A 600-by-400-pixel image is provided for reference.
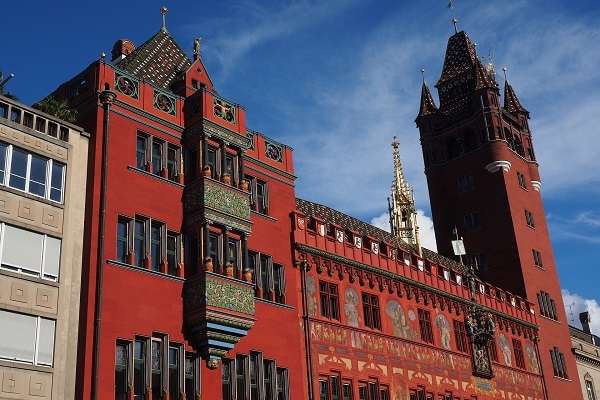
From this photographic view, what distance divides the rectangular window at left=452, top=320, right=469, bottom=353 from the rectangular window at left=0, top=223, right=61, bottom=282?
23944mm

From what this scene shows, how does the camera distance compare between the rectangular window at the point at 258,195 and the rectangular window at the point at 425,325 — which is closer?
the rectangular window at the point at 258,195

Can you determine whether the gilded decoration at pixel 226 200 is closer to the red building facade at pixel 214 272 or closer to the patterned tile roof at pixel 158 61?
the red building facade at pixel 214 272

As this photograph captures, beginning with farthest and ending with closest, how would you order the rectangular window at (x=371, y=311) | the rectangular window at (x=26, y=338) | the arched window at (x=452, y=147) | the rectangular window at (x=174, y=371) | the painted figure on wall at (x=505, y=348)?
the arched window at (x=452, y=147), the painted figure on wall at (x=505, y=348), the rectangular window at (x=371, y=311), the rectangular window at (x=174, y=371), the rectangular window at (x=26, y=338)

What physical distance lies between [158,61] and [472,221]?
29796 mm

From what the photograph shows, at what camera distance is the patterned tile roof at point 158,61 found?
3219 centimetres

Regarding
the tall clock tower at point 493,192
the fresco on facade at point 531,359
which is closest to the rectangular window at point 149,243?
the fresco on facade at point 531,359

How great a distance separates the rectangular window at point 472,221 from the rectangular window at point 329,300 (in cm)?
2410

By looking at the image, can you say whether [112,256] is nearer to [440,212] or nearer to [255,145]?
[255,145]

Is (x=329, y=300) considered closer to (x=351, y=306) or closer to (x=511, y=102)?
(x=351, y=306)

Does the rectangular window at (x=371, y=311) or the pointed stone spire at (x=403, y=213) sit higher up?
the pointed stone spire at (x=403, y=213)

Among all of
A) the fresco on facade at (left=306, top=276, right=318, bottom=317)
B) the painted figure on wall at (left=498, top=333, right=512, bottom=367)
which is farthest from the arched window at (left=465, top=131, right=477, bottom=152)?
the fresco on facade at (left=306, top=276, right=318, bottom=317)

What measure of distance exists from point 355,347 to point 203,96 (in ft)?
40.8

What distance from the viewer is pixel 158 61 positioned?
33.6 meters

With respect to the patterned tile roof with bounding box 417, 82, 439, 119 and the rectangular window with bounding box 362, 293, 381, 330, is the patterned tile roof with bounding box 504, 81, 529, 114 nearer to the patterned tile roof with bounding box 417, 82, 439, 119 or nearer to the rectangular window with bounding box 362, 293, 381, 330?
the patterned tile roof with bounding box 417, 82, 439, 119
